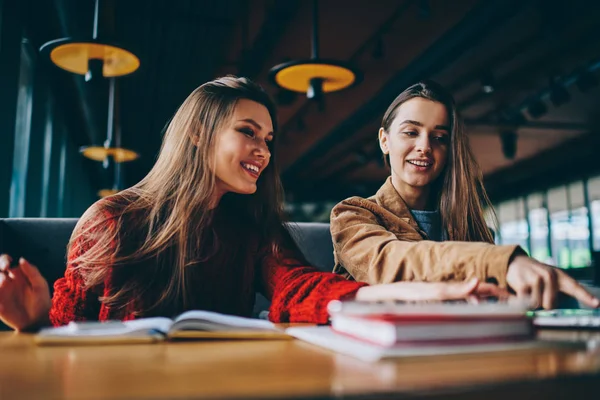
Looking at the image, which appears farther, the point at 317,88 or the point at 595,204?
the point at 595,204

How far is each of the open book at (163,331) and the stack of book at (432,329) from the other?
7.8 inches

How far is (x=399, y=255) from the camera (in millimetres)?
1131

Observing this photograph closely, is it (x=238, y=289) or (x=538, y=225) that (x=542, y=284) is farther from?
(x=538, y=225)

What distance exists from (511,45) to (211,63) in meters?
3.51

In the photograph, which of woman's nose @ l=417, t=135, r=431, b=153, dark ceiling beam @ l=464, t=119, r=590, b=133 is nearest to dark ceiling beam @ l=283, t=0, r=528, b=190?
dark ceiling beam @ l=464, t=119, r=590, b=133

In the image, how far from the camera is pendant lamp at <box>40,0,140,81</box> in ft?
9.55

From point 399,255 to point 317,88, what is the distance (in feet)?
A: 7.85

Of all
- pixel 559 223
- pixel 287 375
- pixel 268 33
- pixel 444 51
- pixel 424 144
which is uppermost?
pixel 268 33

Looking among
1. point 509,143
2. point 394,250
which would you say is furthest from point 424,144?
point 509,143

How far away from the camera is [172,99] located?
702cm

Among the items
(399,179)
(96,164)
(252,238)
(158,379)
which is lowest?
(158,379)

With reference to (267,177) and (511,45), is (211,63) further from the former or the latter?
(267,177)

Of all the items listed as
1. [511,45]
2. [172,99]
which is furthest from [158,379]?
→ [172,99]

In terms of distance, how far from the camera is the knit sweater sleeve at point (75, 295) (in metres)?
1.21
